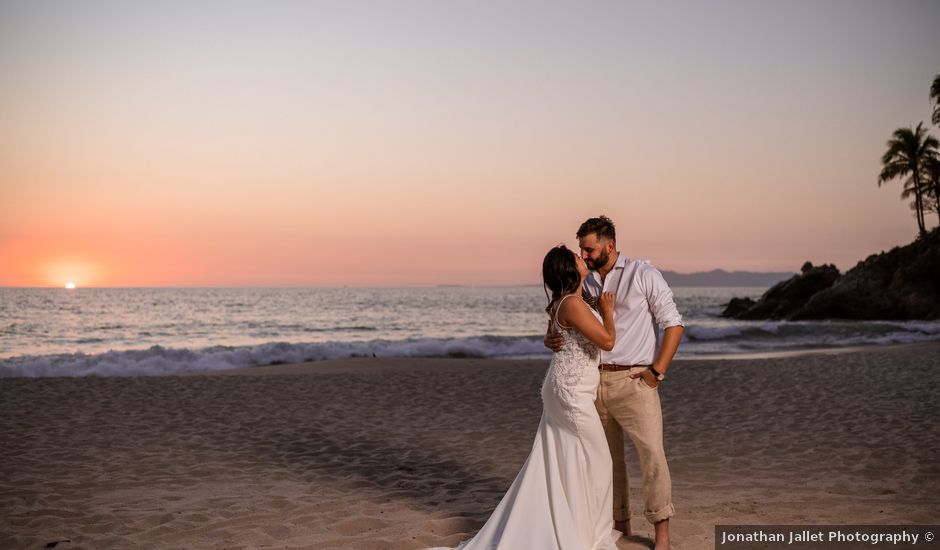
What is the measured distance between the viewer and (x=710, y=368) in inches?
672

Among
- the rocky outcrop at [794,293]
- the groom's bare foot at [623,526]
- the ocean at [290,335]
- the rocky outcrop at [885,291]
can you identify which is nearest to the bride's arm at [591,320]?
the groom's bare foot at [623,526]

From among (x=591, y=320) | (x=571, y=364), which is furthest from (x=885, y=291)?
(x=591, y=320)

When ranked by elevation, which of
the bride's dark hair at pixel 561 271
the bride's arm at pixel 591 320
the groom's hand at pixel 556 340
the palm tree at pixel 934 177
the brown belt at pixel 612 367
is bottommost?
the brown belt at pixel 612 367

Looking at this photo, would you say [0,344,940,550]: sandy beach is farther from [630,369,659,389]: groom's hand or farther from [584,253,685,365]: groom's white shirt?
[584,253,685,365]: groom's white shirt

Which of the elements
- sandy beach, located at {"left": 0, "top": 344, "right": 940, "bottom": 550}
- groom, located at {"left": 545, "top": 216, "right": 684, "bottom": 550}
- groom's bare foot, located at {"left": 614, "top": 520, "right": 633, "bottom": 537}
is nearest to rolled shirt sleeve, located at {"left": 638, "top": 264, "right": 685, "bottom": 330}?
groom, located at {"left": 545, "top": 216, "right": 684, "bottom": 550}

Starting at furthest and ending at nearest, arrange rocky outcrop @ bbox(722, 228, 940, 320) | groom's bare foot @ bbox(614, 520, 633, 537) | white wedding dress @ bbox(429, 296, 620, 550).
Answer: rocky outcrop @ bbox(722, 228, 940, 320) < groom's bare foot @ bbox(614, 520, 633, 537) < white wedding dress @ bbox(429, 296, 620, 550)

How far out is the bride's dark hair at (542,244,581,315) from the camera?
4.34 m

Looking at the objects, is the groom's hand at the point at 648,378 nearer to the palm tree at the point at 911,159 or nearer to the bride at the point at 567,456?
the bride at the point at 567,456

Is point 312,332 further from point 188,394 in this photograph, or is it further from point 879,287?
point 879,287

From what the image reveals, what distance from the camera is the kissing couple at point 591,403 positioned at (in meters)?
4.39

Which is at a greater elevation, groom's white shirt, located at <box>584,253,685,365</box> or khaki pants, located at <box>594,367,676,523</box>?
groom's white shirt, located at <box>584,253,685,365</box>

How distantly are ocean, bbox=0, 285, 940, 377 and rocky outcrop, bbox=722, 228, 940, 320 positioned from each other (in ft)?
8.93

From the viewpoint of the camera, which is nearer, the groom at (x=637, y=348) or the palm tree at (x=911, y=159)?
the groom at (x=637, y=348)

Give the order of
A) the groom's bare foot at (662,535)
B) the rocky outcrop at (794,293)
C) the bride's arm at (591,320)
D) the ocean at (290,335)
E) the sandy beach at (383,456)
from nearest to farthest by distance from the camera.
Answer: the bride's arm at (591,320), the groom's bare foot at (662,535), the sandy beach at (383,456), the ocean at (290,335), the rocky outcrop at (794,293)
